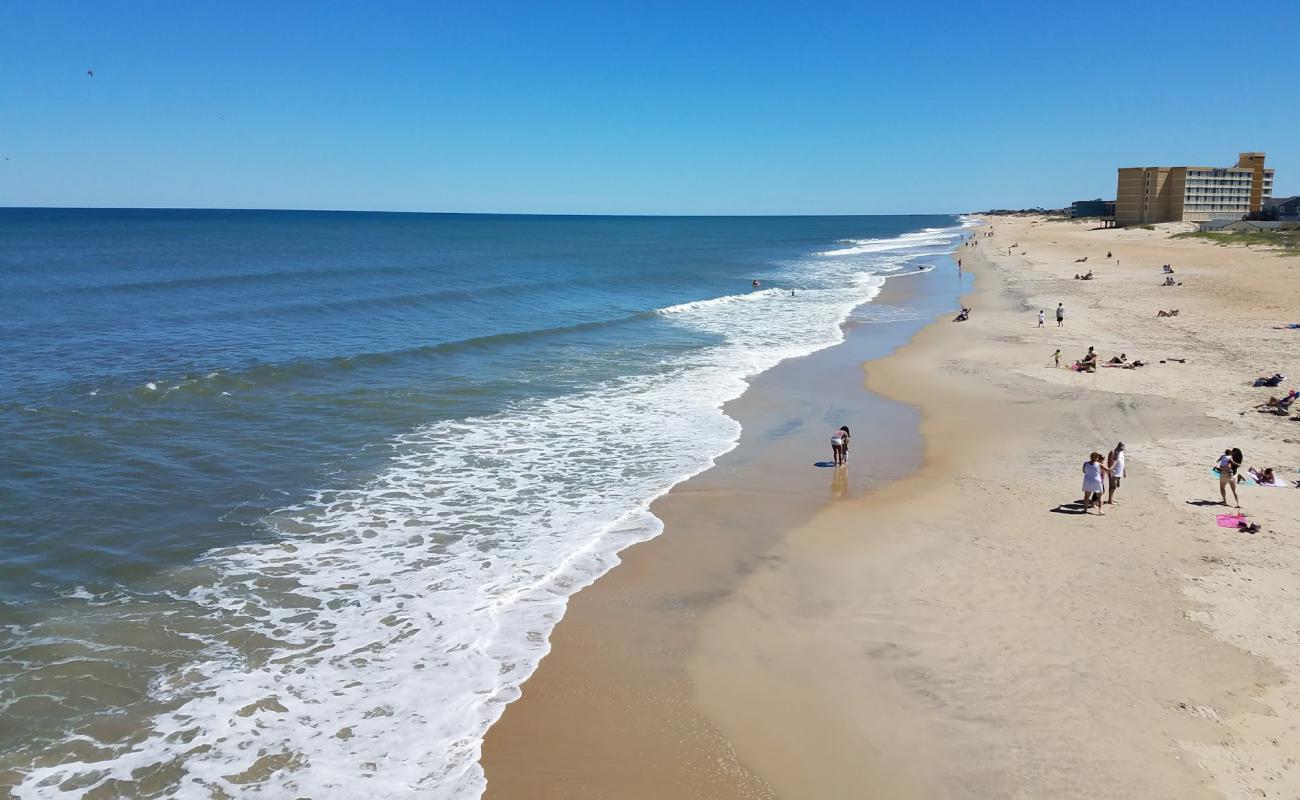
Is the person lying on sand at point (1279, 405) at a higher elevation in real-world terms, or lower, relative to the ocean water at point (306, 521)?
higher

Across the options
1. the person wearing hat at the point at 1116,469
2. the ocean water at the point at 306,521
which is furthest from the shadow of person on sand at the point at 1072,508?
the ocean water at the point at 306,521

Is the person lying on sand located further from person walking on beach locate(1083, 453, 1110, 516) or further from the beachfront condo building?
the beachfront condo building

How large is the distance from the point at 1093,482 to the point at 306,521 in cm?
1343

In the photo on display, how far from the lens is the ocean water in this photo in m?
8.22

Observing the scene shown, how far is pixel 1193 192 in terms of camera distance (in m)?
103

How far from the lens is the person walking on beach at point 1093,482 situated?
13.2m

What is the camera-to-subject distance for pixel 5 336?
28812 mm

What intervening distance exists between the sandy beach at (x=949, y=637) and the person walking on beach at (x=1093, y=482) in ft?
0.99

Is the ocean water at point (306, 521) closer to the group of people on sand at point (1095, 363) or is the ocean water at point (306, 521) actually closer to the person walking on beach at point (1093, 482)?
the person walking on beach at point (1093, 482)

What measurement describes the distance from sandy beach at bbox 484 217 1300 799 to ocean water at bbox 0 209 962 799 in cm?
110

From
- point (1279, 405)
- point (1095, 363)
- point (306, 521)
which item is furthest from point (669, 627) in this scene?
point (1095, 363)

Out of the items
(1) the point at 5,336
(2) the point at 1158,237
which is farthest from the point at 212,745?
(2) the point at 1158,237

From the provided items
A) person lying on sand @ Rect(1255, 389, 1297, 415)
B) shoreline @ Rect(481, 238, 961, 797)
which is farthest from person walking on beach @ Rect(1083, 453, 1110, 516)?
person lying on sand @ Rect(1255, 389, 1297, 415)

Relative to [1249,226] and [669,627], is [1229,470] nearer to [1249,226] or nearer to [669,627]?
[669,627]
